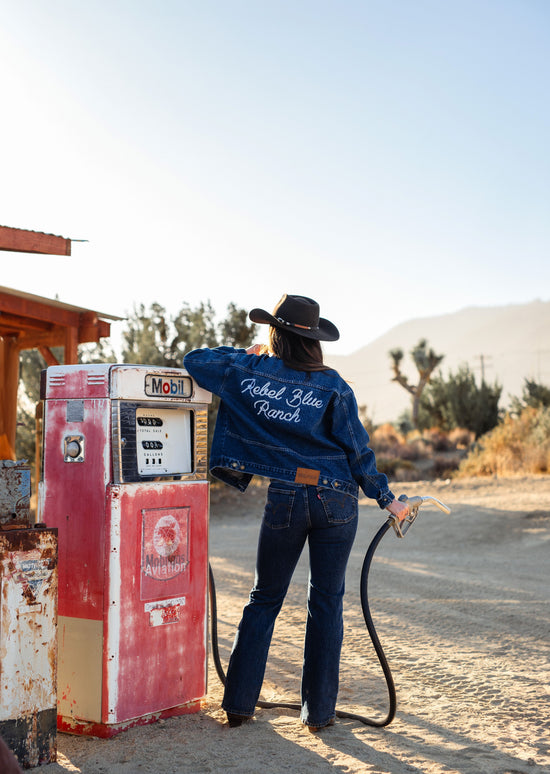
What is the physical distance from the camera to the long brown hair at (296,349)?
390 cm

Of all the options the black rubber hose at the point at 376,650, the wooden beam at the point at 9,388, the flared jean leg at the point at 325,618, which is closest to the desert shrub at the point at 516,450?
the wooden beam at the point at 9,388

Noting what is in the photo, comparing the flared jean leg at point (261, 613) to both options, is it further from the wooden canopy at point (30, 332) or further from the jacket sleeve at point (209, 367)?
the wooden canopy at point (30, 332)

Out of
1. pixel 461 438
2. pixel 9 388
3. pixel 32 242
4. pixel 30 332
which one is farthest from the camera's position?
pixel 461 438

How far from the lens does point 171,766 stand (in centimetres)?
339

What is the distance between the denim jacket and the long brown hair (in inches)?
1.7

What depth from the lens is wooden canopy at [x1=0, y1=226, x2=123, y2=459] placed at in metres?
9.12

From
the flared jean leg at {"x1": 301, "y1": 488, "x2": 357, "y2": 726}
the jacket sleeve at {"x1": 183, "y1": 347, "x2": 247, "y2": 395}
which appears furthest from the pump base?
the jacket sleeve at {"x1": 183, "y1": 347, "x2": 247, "y2": 395}

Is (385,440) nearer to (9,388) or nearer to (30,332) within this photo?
(30,332)

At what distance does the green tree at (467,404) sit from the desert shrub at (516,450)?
8.85 metres

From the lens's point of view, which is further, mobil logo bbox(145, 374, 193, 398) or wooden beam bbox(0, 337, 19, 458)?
wooden beam bbox(0, 337, 19, 458)

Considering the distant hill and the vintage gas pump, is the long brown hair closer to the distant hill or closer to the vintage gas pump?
the vintage gas pump

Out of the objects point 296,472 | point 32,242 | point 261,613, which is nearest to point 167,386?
point 296,472

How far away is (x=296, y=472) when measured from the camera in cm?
375

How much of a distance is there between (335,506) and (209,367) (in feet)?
3.04
